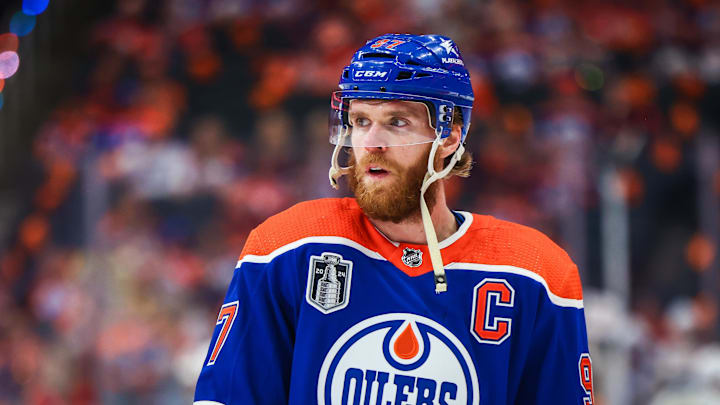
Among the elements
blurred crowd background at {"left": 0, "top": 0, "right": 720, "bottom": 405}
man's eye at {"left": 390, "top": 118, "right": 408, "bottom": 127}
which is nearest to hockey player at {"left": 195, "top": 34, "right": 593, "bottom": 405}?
man's eye at {"left": 390, "top": 118, "right": 408, "bottom": 127}

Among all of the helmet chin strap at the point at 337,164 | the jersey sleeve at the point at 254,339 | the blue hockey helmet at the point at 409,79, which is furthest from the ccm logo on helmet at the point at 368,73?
the jersey sleeve at the point at 254,339

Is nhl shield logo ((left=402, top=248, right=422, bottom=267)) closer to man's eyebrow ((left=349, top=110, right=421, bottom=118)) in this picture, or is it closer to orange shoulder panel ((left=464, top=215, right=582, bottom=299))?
orange shoulder panel ((left=464, top=215, right=582, bottom=299))

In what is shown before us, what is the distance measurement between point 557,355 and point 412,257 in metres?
0.31

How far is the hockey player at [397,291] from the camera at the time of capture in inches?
56.6

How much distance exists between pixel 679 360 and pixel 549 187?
1.14 metres

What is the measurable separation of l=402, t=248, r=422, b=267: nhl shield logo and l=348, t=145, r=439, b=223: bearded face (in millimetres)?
58

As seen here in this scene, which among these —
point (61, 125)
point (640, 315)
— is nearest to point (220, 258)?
point (61, 125)

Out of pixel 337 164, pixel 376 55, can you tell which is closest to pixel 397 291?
pixel 337 164

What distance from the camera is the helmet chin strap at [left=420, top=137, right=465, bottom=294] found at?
148 centimetres

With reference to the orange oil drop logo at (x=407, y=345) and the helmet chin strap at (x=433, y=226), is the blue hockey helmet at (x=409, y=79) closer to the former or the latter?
the helmet chin strap at (x=433, y=226)

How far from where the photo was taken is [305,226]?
1513 millimetres

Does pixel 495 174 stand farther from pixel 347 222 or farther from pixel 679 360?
pixel 347 222

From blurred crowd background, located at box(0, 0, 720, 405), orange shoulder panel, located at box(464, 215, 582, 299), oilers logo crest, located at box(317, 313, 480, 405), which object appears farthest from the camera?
blurred crowd background, located at box(0, 0, 720, 405)

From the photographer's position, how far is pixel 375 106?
151cm
